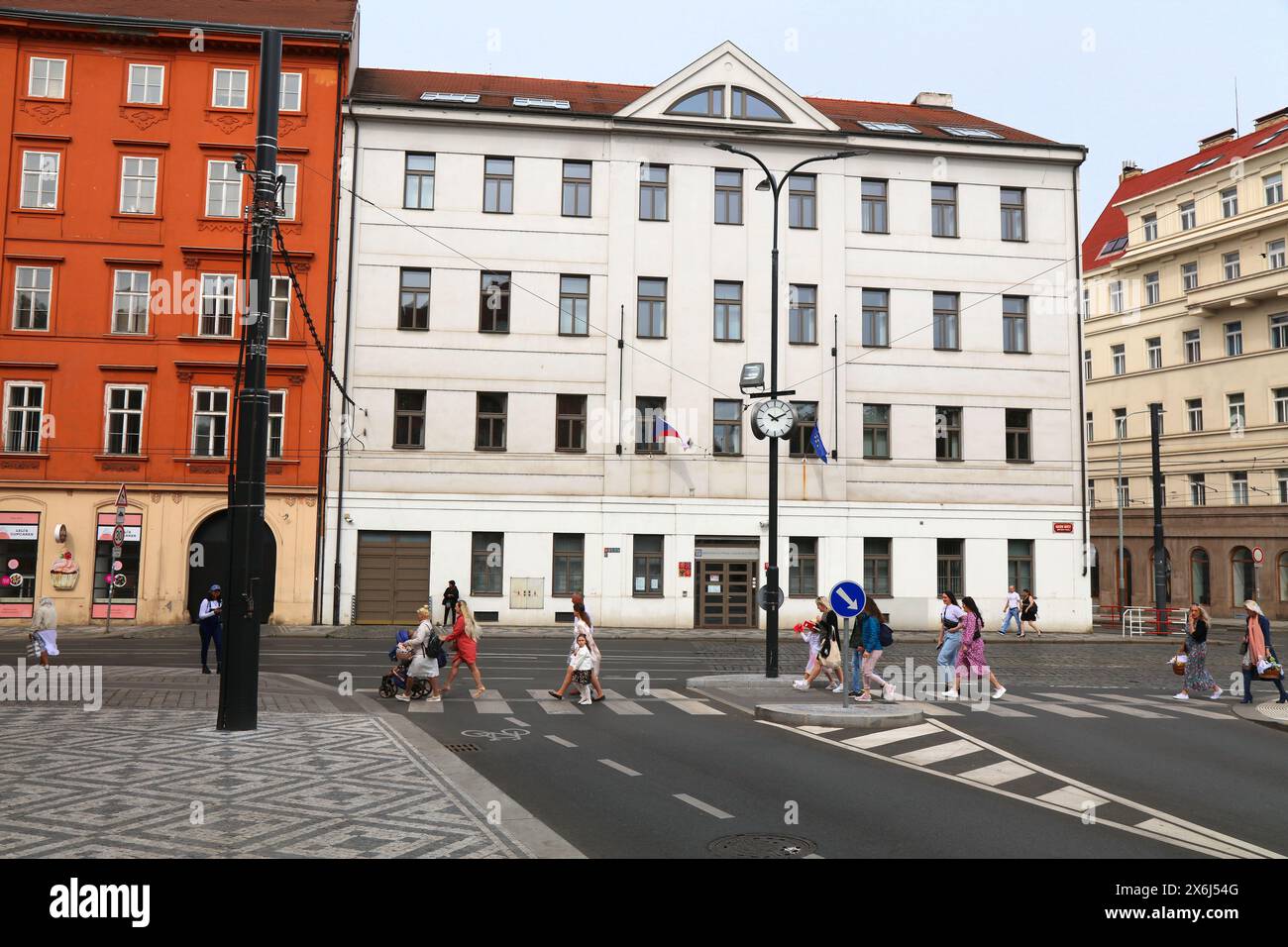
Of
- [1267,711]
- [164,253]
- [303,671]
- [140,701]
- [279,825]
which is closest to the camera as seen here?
[279,825]

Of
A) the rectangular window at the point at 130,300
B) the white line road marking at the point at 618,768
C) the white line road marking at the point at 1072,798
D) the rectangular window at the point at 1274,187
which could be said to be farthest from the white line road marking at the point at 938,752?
the rectangular window at the point at 1274,187

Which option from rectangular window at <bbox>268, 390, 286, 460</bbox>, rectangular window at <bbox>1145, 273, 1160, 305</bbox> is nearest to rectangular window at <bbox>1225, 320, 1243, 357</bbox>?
rectangular window at <bbox>1145, 273, 1160, 305</bbox>

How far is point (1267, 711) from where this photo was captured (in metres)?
15.6

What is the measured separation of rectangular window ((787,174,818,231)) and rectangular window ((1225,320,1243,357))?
85.9 feet

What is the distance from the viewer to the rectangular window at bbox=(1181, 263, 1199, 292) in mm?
50531

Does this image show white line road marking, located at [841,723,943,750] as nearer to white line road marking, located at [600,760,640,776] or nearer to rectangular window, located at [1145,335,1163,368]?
white line road marking, located at [600,760,640,776]

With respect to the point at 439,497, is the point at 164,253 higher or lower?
higher

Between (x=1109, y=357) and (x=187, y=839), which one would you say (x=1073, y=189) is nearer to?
(x=1109, y=357)

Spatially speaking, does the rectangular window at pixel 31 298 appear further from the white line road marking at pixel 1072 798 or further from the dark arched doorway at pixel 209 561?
the white line road marking at pixel 1072 798

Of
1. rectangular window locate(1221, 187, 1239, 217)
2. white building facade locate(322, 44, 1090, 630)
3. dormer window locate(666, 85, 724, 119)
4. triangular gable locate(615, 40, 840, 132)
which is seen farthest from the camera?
rectangular window locate(1221, 187, 1239, 217)

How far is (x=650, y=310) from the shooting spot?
111ft

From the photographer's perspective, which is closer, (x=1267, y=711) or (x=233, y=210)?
(x=1267, y=711)

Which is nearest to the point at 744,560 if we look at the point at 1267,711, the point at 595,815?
the point at 1267,711

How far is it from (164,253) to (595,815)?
1168 inches
